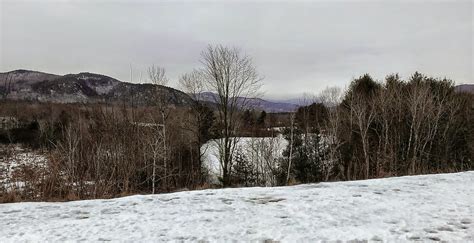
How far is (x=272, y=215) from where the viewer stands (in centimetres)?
618

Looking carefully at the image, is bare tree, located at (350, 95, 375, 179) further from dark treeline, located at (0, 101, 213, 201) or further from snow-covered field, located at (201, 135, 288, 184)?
dark treeline, located at (0, 101, 213, 201)

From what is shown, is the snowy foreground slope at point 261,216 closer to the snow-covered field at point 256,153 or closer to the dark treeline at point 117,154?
the dark treeline at point 117,154

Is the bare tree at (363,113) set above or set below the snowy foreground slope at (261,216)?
above

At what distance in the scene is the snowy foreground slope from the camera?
516 cm

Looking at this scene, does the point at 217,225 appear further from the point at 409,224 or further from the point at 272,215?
the point at 409,224

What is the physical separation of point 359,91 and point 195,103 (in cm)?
1538

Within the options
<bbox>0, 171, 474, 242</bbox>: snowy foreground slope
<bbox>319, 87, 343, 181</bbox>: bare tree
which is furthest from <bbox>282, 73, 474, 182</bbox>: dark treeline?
<bbox>0, 171, 474, 242</bbox>: snowy foreground slope

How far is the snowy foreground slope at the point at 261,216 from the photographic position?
5160 mm

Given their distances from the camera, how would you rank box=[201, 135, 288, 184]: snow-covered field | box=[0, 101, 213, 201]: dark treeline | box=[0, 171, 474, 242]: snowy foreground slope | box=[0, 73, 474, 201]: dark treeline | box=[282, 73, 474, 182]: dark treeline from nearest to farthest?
box=[0, 171, 474, 242]: snowy foreground slope
box=[0, 101, 213, 201]: dark treeline
box=[0, 73, 474, 201]: dark treeline
box=[282, 73, 474, 182]: dark treeline
box=[201, 135, 288, 184]: snow-covered field

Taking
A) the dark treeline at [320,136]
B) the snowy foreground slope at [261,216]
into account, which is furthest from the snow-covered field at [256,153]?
the snowy foreground slope at [261,216]

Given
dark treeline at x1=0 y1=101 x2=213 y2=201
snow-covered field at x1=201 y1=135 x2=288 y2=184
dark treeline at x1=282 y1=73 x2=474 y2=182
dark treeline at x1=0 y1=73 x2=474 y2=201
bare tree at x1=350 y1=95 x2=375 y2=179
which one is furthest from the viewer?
snow-covered field at x1=201 y1=135 x2=288 y2=184

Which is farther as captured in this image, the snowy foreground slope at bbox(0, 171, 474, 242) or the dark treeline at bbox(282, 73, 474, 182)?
the dark treeline at bbox(282, 73, 474, 182)

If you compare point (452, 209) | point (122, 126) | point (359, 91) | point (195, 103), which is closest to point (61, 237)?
point (452, 209)

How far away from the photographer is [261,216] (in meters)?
6.14
